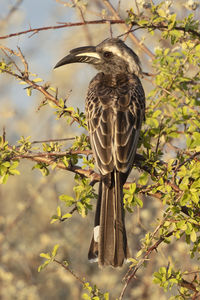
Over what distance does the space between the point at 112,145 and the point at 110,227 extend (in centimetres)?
63

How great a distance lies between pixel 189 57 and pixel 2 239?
415cm

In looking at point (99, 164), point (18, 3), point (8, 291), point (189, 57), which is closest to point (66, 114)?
point (99, 164)

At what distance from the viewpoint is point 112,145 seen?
12.0 feet

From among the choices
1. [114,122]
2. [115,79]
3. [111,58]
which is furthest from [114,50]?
[114,122]

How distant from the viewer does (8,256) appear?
6887 millimetres

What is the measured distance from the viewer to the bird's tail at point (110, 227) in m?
3.37

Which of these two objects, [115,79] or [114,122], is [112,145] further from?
[115,79]

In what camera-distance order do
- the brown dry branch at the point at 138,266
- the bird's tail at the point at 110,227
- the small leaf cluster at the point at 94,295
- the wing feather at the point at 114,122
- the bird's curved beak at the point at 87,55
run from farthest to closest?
the bird's curved beak at the point at 87,55
the wing feather at the point at 114,122
the bird's tail at the point at 110,227
the small leaf cluster at the point at 94,295
the brown dry branch at the point at 138,266

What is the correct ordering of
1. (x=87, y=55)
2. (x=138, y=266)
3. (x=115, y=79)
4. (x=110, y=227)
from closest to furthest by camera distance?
(x=138, y=266), (x=110, y=227), (x=115, y=79), (x=87, y=55)

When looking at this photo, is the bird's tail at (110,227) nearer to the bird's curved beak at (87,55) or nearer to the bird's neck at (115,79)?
the bird's neck at (115,79)

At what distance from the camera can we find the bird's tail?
337cm

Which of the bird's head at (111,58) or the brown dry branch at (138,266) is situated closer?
the brown dry branch at (138,266)

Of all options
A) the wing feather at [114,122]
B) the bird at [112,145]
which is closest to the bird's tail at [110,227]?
the bird at [112,145]

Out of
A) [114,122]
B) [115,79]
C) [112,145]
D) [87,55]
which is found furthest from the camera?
[87,55]
